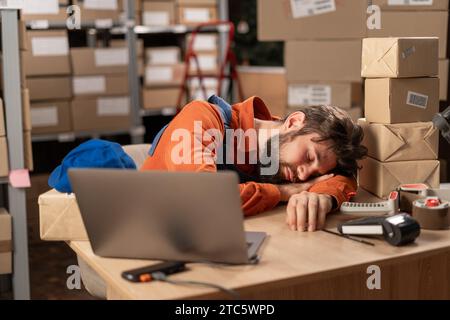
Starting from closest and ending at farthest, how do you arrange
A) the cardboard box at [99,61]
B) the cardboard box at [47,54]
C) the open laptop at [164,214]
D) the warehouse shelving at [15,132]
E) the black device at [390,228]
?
the open laptop at [164,214] < the black device at [390,228] < the warehouse shelving at [15,132] < the cardboard box at [47,54] < the cardboard box at [99,61]

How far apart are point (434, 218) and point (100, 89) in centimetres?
282

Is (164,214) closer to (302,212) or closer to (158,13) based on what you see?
(302,212)

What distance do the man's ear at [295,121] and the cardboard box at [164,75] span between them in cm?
270

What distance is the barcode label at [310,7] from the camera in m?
2.71

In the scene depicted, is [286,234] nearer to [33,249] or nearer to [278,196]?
[278,196]

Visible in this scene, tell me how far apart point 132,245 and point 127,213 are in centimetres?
7

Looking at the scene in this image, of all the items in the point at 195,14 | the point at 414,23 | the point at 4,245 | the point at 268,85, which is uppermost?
the point at 195,14

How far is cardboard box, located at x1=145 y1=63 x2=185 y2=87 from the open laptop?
3.14 m

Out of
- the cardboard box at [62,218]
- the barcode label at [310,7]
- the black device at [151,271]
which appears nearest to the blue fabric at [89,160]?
the cardboard box at [62,218]

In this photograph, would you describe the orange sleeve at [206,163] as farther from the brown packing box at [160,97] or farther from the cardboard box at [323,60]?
the brown packing box at [160,97]

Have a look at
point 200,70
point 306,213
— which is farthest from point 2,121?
point 200,70

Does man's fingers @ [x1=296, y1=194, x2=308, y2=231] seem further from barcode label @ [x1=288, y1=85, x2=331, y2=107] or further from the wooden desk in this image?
barcode label @ [x1=288, y1=85, x2=331, y2=107]

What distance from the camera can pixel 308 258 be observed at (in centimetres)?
118

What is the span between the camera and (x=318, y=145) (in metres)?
1.55
